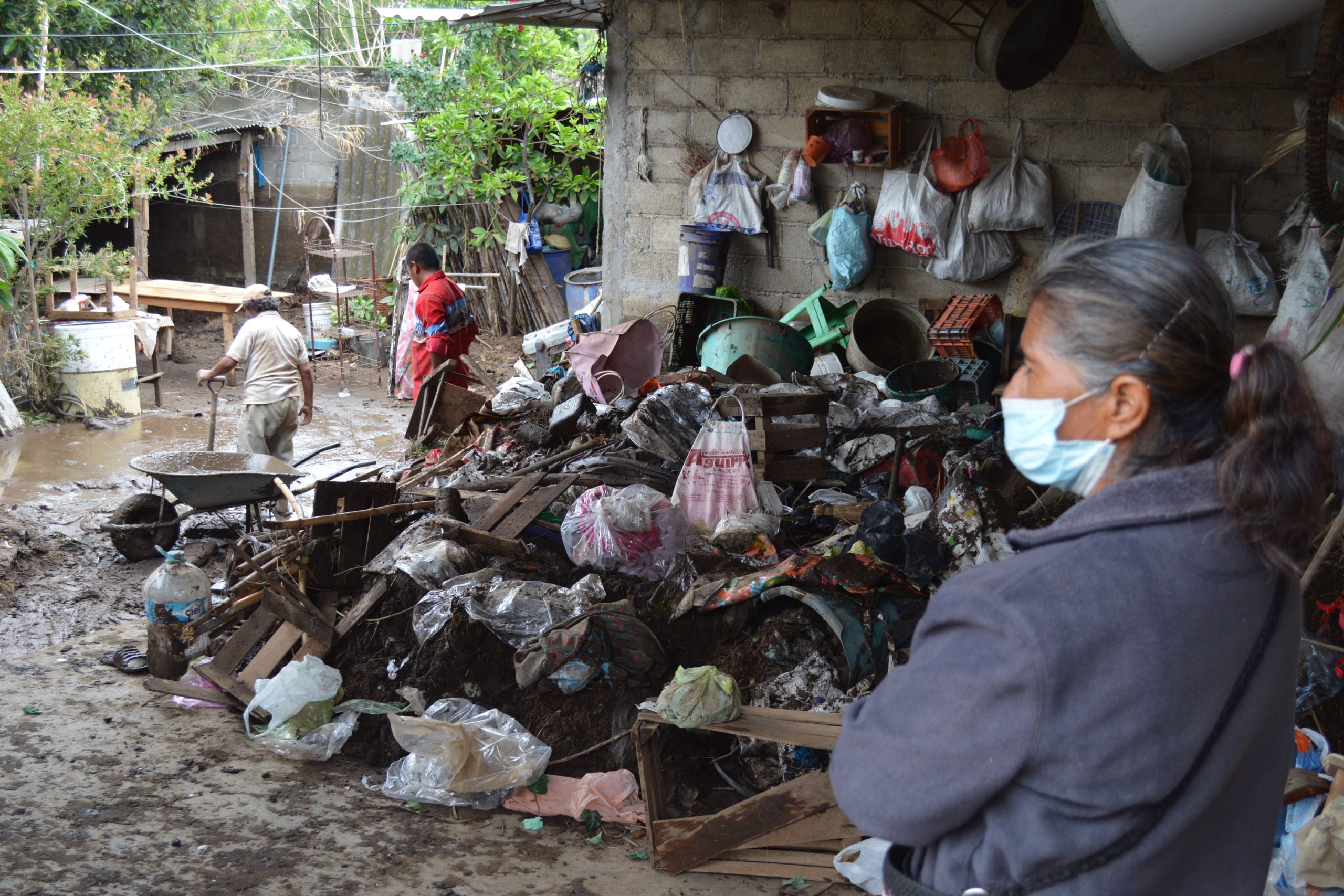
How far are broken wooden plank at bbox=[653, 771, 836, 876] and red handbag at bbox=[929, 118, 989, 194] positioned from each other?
5155 mm

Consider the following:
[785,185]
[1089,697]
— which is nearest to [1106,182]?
[785,185]

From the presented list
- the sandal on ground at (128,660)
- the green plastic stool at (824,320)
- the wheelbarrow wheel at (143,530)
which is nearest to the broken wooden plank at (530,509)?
the sandal on ground at (128,660)

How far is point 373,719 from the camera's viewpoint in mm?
4355

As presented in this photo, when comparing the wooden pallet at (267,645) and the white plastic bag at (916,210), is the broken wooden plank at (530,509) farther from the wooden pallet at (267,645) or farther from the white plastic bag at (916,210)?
the white plastic bag at (916,210)

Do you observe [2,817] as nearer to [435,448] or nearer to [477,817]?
[477,817]

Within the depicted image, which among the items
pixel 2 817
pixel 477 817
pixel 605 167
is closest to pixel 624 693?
pixel 477 817

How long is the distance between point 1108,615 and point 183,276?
18.9 meters

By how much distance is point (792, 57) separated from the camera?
7734 mm

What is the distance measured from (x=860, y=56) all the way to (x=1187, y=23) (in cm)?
345

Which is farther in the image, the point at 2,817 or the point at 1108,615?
the point at 2,817

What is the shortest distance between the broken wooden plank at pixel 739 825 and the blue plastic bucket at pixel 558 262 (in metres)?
11.3

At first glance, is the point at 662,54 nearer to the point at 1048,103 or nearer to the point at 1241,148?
the point at 1048,103

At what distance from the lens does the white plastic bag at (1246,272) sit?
6.63 m

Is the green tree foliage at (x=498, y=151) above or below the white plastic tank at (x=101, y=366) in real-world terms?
above
